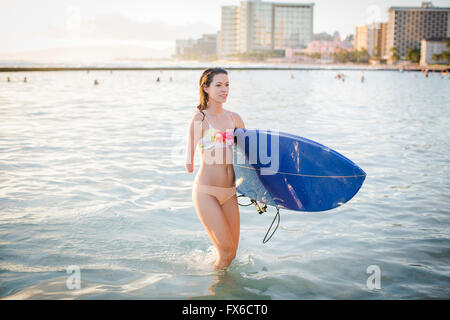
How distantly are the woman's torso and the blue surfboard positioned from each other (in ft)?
0.92

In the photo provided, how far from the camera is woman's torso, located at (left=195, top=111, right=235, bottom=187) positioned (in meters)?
4.44

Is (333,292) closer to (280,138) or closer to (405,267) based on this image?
(405,267)

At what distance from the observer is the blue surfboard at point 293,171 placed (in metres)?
4.85

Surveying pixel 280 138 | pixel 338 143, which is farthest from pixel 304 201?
pixel 338 143

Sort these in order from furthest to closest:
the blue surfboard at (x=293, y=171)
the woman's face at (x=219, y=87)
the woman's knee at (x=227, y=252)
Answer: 1. the blue surfboard at (x=293, y=171)
2. the woman's knee at (x=227, y=252)
3. the woman's face at (x=219, y=87)

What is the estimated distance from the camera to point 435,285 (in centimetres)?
490

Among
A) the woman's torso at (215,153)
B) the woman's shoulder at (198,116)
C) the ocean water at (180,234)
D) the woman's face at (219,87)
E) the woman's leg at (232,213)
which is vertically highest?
the woman's face at (219,87)

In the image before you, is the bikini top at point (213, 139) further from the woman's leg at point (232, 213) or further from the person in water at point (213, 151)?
the woman's leg at point (232, 213)

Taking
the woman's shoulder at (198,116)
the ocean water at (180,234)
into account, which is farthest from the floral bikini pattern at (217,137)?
the ocean water at (180,234)

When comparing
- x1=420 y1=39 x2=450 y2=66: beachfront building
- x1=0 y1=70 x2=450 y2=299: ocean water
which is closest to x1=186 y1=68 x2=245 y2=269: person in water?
x1=0 y1=70 x2=450 y2=299: ocean water

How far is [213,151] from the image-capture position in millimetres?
4465

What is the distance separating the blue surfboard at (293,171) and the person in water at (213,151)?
32 cm

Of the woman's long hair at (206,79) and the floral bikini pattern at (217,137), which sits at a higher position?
the woman's long hair at (206,79)

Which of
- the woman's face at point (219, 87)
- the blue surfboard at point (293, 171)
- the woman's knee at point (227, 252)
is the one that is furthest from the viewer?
the blue surfboard at point (293, 171)
